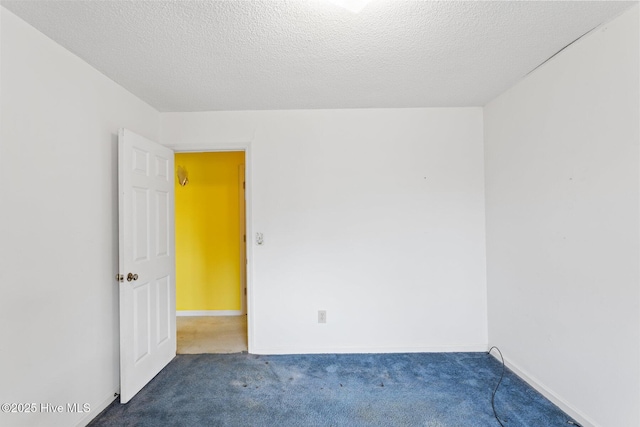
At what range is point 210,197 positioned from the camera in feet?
12.0

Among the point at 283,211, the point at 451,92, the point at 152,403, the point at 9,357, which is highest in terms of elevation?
the point at 451,92

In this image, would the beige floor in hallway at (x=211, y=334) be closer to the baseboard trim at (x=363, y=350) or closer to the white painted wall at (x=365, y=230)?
the baseboard trim at (x=363, y=350)

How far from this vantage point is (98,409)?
1.83 meters

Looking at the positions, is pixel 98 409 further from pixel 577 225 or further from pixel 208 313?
pixel 577 225

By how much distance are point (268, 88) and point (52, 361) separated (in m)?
2.19

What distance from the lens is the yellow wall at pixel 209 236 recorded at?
3.67 m

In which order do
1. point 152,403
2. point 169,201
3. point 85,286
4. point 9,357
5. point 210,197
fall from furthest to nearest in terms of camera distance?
point 210,197 < point 169,201 < point 152,403 < point 85,286 < point 9,357

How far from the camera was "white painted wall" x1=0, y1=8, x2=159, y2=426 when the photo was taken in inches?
52.9

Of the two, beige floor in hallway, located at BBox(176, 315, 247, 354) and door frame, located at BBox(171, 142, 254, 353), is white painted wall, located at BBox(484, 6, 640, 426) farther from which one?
beige floor in hallway, located at BBox(176, 315, 247, 354)

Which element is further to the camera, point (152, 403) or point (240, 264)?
point (240, 264)

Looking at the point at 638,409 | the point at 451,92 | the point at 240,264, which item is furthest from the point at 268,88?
the point at 638,409

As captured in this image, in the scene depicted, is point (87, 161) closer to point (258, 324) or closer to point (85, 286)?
point (85, 286)

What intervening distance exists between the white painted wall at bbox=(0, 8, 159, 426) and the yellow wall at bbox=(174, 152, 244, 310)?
1656mm

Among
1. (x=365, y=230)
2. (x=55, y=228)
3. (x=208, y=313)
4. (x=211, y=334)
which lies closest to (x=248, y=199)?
(x=365, y=230)
